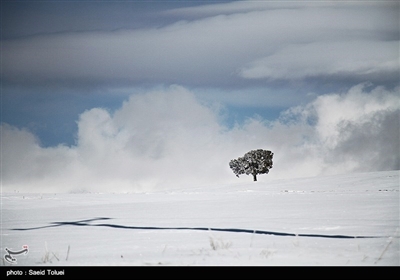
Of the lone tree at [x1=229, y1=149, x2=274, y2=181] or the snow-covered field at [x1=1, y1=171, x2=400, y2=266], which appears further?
the lone tree at [x1=229, y1=149, x2=274, y2=181]

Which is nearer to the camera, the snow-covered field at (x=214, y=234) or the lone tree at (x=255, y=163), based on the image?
the snow-covered field at (x=214, y=234)

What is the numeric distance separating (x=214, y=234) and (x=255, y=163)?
62.2 meters

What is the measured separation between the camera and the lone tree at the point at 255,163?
74.4 metres

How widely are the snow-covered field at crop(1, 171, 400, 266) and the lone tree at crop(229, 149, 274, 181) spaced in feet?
170

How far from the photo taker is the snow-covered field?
9.86 metres

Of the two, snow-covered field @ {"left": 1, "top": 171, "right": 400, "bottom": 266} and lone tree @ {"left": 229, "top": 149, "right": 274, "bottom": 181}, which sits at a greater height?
lone tree @ {"left": 229, "top": 149, "right": 274, "bottom": 181}

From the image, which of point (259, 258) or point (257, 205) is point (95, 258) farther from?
point (257, 205)

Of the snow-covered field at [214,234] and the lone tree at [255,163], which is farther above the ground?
the lone tree at [255,163]

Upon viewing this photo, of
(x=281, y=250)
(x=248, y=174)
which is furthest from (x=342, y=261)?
(x=248, y=174)

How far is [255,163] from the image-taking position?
7500cm

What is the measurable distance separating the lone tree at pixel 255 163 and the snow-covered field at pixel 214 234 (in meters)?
51.7

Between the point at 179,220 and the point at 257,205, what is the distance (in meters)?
5.61

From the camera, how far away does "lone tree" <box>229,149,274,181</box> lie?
74.4m

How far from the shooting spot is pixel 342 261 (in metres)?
9.31
